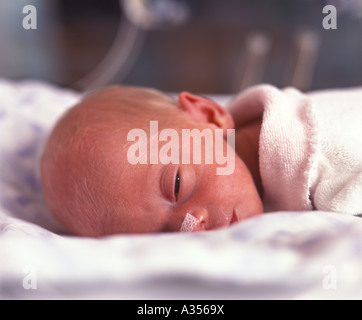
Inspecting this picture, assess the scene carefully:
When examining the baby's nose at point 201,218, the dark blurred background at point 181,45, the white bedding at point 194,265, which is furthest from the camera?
the dark blurred background at point 181,45

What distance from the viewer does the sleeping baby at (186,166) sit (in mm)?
693

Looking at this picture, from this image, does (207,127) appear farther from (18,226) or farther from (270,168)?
(18,226)

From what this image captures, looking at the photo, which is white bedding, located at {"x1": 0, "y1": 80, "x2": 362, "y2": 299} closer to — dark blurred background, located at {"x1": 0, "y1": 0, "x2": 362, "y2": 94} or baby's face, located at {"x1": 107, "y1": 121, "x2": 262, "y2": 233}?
baby's face, located at {"x1": 107, "y1": 121, "x2": 262, "y2": 233}

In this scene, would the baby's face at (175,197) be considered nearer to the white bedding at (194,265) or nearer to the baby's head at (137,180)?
the baby's head at (137,180)

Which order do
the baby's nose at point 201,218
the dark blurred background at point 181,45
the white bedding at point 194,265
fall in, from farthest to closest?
the dark blurred background at point 181,45, the baby's nose at point 201,218, the white bedding at point 194,265

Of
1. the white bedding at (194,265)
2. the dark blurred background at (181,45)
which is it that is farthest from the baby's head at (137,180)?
the dark blurred background at (181,45)

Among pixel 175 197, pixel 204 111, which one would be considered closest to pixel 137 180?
pixel 175 197

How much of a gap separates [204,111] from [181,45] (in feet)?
6.88

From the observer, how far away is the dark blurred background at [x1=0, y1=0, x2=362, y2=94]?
2.45m

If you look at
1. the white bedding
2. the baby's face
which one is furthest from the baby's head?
the white bedding

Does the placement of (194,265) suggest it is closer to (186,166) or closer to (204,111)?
(186,166)

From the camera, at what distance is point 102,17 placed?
9.25ft

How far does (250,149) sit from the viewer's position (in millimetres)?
838

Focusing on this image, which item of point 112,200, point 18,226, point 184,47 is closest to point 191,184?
point 112,200
